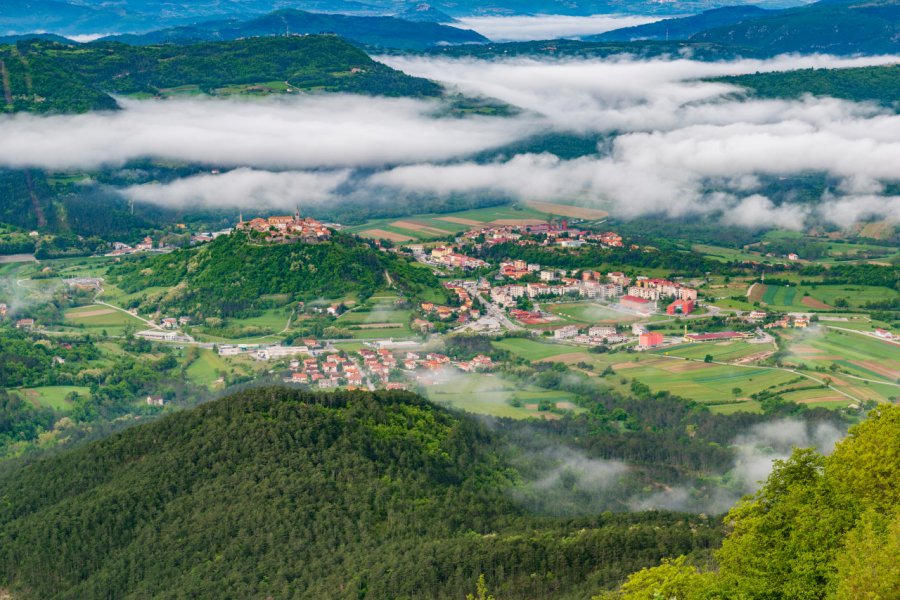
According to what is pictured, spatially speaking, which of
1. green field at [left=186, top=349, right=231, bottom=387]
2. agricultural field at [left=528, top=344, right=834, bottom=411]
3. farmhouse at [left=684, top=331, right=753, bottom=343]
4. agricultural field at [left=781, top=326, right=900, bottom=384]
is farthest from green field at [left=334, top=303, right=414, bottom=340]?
agricultural field at [left=781, top=326, right=900, bottom=384]

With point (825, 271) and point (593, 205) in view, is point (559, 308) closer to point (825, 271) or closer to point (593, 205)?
point (825, 271)

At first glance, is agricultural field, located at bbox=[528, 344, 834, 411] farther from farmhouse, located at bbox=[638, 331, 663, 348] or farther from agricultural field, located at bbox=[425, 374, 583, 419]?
agricultural field, located at bbox=[425, 374, 583, 419]

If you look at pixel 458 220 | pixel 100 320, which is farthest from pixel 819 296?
pixel 100 320

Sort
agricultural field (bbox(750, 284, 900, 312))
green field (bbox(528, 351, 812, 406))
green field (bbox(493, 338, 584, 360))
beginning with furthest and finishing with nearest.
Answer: agricultural field (bbox(750, 284, 900, 312)) < green field (bbox(493, 338, 584, 360)) < green field (bbox(528, 351, 812, 406))

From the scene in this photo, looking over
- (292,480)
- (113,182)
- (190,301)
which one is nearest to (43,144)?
(113,182)

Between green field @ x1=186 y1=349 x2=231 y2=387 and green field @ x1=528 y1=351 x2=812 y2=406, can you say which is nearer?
green field @ x1=528 y1=351 x2=812 y2=406
